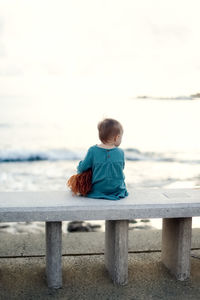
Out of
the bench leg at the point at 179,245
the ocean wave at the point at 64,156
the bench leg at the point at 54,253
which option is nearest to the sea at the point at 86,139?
the ocean wave at the point at 64,156

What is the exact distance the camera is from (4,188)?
8664mm

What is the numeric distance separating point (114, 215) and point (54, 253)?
0.54 m

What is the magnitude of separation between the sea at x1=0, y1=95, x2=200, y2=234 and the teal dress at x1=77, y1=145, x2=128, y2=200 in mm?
4670

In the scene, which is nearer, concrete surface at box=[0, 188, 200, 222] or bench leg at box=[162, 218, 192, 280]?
concrete surface at box=[0, 188, 200, 222]

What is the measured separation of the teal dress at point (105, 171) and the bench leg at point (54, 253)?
383 millimetres

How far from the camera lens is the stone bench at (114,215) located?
3043 millimetres

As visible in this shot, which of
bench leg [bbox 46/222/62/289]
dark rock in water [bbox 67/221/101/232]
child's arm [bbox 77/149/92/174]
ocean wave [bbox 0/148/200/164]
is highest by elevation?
child's arm [bbox 77/149/92/174]

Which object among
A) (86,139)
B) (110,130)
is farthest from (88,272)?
(86,139)

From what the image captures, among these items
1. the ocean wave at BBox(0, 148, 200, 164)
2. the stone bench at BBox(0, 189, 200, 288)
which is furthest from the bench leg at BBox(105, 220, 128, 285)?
the ocean wave at BBox(0, 148, 200, 164)

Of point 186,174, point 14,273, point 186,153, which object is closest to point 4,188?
point 186,174

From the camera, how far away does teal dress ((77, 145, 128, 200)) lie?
3.29 meters

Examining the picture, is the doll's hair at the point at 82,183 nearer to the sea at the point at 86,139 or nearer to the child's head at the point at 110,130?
the child's head at the point at 110,130

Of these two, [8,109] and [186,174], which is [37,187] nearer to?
[186,174]

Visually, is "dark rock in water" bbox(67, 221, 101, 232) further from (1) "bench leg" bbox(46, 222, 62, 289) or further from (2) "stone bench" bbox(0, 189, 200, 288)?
(1) "bench leg" bbox(46, 222, 62, 289)
